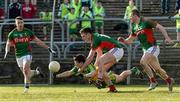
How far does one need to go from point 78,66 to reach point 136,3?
10.1 meters

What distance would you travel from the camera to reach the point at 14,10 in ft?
108

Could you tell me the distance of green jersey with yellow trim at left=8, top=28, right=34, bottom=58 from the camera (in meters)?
25.0

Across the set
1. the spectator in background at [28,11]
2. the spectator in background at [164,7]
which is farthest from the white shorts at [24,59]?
the spectator in background at [164,7]

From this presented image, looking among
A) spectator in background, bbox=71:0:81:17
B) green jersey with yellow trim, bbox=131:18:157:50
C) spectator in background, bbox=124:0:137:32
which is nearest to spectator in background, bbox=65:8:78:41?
spectator in background, bbox=71:0:81:17

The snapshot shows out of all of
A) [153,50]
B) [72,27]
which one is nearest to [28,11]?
[72,27]

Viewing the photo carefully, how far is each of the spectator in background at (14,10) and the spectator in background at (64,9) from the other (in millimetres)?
1758

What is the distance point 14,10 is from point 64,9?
7.14 feet

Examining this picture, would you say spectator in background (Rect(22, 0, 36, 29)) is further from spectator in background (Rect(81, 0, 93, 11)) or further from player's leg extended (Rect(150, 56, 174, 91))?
player's leg extended (Rect(150, 56, 174, 91))

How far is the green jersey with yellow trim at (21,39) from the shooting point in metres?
25.0

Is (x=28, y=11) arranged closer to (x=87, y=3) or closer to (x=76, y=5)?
(x=76, y=5)

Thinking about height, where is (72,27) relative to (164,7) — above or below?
below

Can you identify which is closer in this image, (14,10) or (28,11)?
(14,10)

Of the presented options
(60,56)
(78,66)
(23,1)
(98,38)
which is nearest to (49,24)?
(60,56)

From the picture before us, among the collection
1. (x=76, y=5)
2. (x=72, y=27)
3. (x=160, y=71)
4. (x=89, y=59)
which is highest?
(x=76, y=5)
